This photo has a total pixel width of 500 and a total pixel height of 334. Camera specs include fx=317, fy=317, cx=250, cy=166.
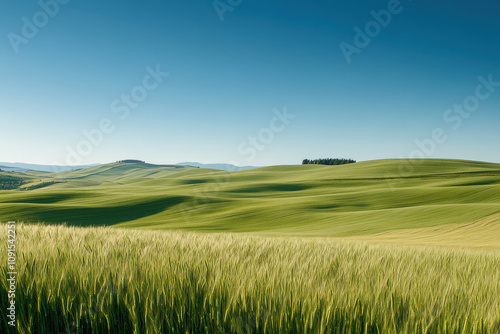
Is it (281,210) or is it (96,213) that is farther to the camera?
(96,213)

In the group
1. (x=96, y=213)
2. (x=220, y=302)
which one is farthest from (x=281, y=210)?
(x=220, y=302)

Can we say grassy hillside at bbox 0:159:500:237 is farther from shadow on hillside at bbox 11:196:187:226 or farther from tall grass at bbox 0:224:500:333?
tall grass at bbox 0:224:500:333

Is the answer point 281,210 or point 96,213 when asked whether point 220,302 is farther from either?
point 96,213

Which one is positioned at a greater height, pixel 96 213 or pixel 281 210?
pixel 281 210

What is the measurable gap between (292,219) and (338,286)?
80.1ft

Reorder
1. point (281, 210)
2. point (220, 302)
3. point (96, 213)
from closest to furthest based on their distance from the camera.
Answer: point (220, 302) < point (281, 210) < point (96, 213)

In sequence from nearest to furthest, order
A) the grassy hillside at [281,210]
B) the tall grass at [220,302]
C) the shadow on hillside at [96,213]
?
the tall grass at [220,302]
the grassy hillside at [281,210]
the shadow on hillside at [96,213]

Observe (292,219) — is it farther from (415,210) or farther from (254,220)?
(415,210)

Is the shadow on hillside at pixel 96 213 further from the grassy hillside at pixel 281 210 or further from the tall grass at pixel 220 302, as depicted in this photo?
the tall grass at pixel 220 302

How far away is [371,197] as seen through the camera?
1293 inches

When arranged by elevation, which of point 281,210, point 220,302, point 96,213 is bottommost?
point 96,213

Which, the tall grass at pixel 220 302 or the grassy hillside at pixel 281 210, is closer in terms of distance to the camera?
the tall grass at pixel 220 302

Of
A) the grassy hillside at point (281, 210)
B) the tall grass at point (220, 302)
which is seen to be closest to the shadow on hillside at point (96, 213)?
the grassy hillside at point (281, 210)

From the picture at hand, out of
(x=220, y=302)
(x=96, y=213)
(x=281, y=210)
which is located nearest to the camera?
(x=220, y=302)
